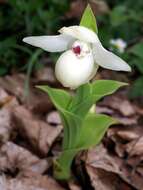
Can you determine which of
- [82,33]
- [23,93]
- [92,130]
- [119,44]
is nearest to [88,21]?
[82,33]

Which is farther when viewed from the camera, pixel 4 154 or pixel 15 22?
pixel 15 22

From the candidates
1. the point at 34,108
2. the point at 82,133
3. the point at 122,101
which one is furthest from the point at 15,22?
the point at 82,133

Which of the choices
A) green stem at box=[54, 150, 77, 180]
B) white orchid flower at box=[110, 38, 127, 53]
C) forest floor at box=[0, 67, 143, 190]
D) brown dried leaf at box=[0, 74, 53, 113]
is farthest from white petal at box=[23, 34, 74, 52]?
white orchid flower at box=[110, 38, 127, 53]

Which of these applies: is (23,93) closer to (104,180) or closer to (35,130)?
(35,130)

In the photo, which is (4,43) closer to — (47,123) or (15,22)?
(15,22)

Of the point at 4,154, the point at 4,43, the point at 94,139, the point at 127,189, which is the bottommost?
the point at 127,189

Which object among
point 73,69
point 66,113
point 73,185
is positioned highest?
point 73,69

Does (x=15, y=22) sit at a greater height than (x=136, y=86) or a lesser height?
greater
